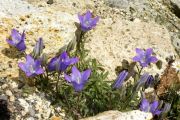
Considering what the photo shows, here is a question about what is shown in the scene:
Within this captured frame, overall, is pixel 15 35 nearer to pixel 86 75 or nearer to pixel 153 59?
pixel 86 75

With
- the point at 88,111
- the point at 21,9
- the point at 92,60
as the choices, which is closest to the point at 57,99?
the point at 88,111

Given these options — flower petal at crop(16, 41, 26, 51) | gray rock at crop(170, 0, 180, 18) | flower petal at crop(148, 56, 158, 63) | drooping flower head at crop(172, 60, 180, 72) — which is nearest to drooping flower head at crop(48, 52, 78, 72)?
flower petal at crop(16, 41, 26, 51)

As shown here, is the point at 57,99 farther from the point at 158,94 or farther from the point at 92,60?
the point at 158,94

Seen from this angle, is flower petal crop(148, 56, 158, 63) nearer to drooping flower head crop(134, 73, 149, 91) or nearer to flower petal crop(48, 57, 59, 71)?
drooping flower head crop(134, 73, 149, 91)

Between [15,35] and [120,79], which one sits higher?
[120,79]

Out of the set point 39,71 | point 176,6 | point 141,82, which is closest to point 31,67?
point 39,71

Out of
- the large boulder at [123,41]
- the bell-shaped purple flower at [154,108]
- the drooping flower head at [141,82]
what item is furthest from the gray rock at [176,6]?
the bell-shaped purple flower at [154,108]

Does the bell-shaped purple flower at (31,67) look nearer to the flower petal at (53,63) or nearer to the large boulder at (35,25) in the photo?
the flower petal at (53,63)
